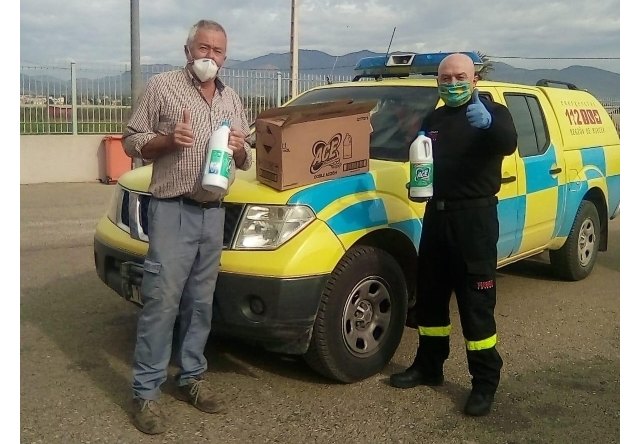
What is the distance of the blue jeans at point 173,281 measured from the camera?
336cm

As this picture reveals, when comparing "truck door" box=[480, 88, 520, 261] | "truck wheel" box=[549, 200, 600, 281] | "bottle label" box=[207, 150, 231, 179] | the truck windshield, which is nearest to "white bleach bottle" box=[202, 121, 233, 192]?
"bottle label" box=[207, 150, 231, 179]

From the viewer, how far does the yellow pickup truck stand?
3.54 meters

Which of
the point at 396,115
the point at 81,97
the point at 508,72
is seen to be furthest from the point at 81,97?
the point at 396,115

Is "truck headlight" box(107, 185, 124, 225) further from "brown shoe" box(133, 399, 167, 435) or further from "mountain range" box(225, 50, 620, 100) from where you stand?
"mountain range" box(225, 50, 620, 100)

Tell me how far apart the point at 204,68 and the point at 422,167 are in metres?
1.22

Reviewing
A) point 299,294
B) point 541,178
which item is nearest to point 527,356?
point 541,178

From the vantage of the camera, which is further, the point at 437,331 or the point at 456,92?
the point at 437,331

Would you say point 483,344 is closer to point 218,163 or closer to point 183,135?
point 218,163

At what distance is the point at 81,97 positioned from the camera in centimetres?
1346

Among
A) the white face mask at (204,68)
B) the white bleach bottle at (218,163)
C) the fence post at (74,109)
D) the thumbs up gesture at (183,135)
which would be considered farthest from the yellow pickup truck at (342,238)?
the fence post at (74,109)

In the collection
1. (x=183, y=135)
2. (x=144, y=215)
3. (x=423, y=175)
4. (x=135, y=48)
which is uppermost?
(x=135, y=48)

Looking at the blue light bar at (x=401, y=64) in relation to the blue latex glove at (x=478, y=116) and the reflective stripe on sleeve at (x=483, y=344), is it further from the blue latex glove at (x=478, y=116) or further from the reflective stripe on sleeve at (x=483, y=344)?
the reflective stripe on sleeve at (x=483, y=344)

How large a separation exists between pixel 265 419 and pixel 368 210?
4.24 feet

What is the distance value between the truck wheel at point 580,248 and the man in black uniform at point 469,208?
279 cm
